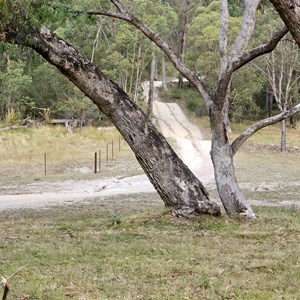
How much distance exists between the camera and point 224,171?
29.7ft

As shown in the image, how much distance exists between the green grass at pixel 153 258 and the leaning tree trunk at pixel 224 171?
43 cm

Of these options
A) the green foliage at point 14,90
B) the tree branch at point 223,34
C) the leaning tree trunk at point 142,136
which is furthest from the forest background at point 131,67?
the leaning tree trunk at point 142,136

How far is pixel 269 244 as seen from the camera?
6562 mm

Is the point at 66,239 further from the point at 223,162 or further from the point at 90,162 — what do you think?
the point at 90,162

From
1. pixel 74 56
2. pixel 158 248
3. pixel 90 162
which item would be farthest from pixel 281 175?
pixel 158 248

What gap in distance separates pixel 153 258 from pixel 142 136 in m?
3.42

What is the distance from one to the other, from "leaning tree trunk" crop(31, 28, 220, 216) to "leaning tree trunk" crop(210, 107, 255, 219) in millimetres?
348

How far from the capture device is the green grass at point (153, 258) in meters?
4.55

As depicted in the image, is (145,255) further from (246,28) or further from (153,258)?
(246,28)

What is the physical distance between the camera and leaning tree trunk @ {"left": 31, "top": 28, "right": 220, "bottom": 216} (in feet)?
28.7

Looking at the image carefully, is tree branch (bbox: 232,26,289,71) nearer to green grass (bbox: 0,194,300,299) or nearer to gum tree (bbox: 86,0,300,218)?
gum tree (bbox: 86,0,300,218)

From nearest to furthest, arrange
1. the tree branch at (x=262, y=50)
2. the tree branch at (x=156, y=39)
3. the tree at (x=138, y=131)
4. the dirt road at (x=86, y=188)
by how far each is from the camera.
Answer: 1. the tree branch at (x=262, y=50)
2. the tree at (x=138, y=131)
3. the tree branch at (x=156, y=39)
4. the dirt road at (x=86, y=188)

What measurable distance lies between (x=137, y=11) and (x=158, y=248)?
31565 mm

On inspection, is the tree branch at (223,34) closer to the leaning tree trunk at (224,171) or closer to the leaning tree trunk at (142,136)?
the leaning tree trunk at (224,171)
